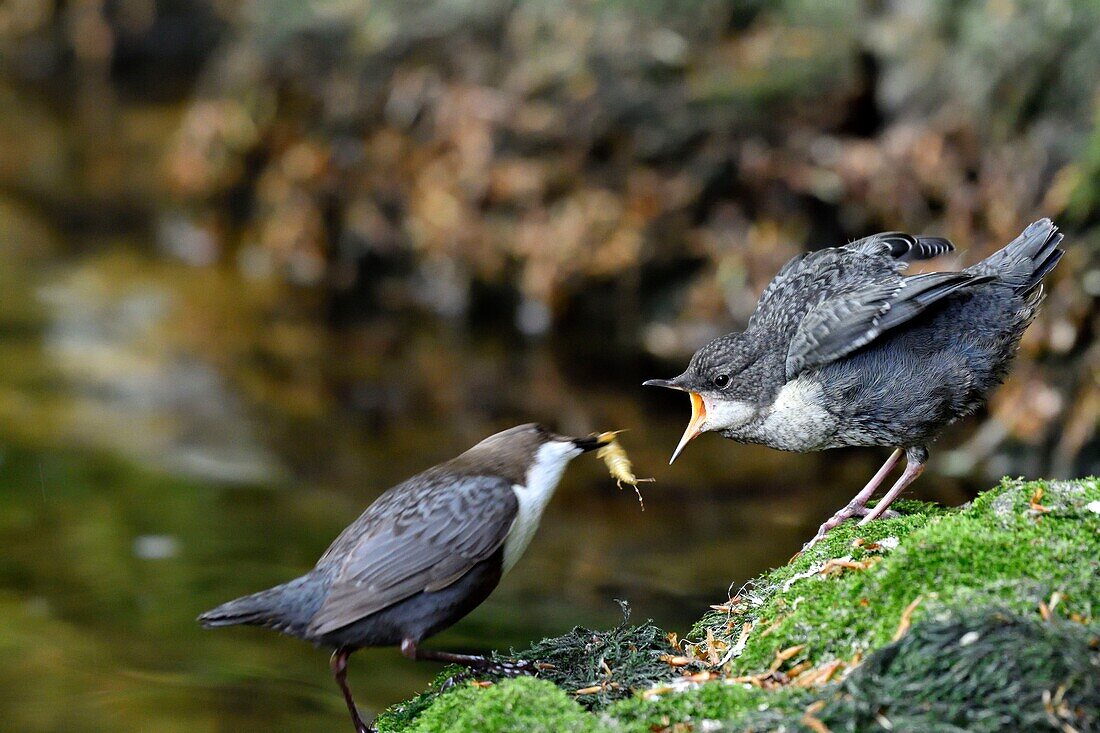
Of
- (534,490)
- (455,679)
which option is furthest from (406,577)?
(534,490)

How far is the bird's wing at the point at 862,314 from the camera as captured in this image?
4.27 meters

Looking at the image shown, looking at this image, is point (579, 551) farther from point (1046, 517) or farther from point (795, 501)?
point (1046, 517)

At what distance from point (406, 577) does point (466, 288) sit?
24.3ft

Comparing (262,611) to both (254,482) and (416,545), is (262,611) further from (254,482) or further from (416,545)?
(254,482)

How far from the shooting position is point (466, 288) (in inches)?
431

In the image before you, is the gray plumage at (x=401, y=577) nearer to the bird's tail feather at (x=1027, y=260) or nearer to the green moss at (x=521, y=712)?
the green moss at (x=521, y=712)

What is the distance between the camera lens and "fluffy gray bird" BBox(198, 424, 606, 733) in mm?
3676

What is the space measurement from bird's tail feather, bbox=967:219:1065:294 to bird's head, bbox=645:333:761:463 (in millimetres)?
879

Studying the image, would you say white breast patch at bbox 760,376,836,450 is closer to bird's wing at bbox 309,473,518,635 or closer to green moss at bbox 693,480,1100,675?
green moss at bbox 693,480,1100,675

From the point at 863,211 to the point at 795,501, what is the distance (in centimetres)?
256

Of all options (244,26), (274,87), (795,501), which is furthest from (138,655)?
(244,26)

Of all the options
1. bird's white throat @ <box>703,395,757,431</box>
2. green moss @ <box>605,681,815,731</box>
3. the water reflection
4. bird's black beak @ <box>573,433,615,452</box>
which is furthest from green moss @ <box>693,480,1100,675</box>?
the water reflection

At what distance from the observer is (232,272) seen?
12094 mm

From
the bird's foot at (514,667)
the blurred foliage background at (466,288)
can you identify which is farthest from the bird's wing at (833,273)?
the blurred foliage background at (466,288)
